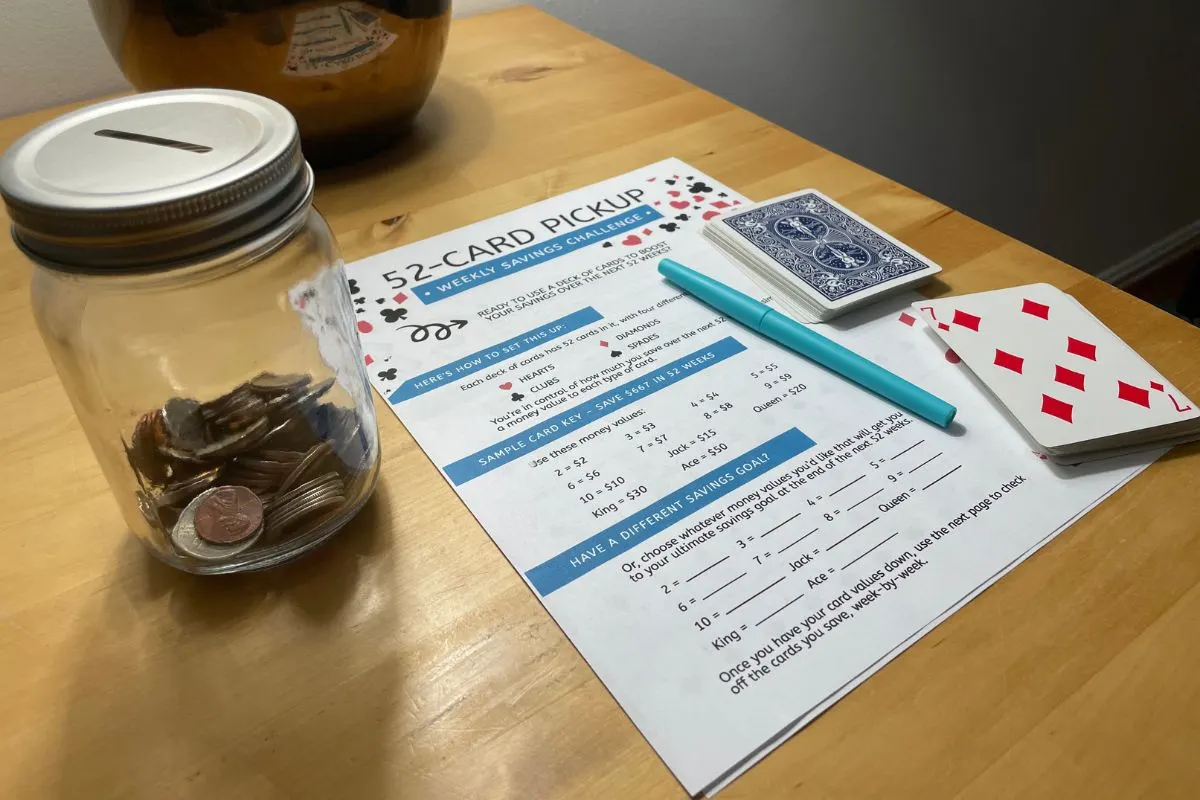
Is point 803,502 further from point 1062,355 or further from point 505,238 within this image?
point 505,238

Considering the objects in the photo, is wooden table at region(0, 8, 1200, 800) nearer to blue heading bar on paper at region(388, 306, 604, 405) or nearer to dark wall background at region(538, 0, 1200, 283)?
blue heading bar on paper at region(388, 306, 604, 405)

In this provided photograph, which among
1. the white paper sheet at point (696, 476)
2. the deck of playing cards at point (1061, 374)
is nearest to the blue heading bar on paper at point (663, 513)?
the white paper sheet at point (696, 476)

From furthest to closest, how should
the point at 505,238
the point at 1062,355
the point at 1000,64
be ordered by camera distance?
1. the point at 1000,64
2. the point at 505,238
3. the point at 1062,355

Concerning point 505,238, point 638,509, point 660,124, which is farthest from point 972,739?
point 660,124

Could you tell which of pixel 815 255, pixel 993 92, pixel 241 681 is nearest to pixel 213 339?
pixel 241 681

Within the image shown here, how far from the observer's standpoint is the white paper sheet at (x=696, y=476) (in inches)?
13.1

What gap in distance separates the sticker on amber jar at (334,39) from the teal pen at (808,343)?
25 centimetres

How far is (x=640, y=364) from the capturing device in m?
0.48

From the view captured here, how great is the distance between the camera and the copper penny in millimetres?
352

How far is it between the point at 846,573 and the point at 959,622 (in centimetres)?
5

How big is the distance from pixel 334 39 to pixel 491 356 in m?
0.25

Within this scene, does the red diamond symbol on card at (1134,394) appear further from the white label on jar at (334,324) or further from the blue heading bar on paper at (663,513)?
the white label on jar at (334,324)

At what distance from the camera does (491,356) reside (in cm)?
49

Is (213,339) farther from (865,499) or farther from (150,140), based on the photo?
(865,499)
